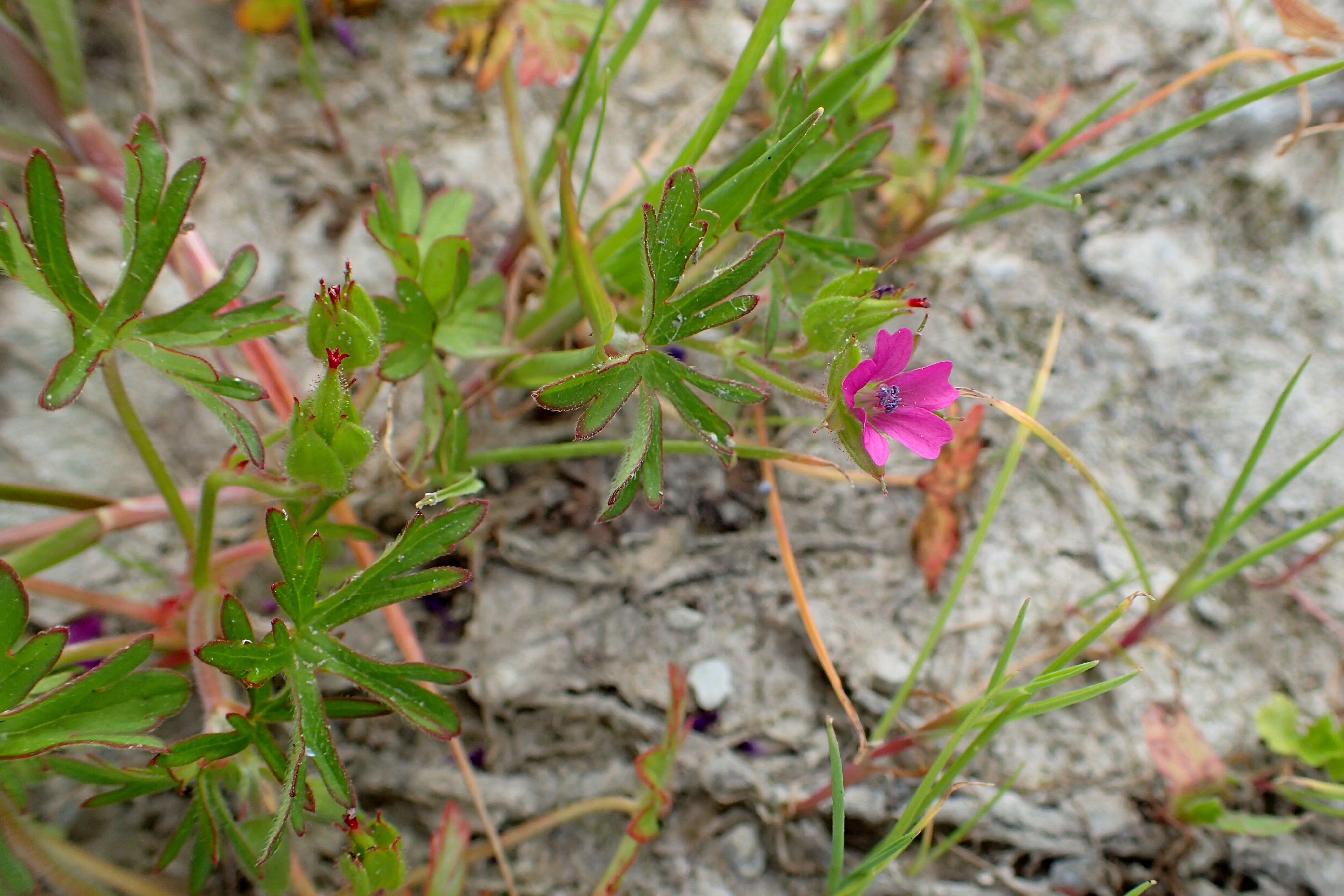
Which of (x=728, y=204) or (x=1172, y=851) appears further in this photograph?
(x=1172, y=851)

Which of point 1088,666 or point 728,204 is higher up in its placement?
point 728,204

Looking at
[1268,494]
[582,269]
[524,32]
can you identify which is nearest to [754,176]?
[582,269]

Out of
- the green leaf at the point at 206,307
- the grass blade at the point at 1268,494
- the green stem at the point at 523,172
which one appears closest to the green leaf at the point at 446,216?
the green stem at the point at 523,172

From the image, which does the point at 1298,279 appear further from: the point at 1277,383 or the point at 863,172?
the point at 863,172

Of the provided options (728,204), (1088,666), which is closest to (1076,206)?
(728,204)

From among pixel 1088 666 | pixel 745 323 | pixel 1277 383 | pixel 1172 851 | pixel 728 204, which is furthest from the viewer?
pixel 1277 383

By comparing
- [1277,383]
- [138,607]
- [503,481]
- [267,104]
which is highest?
[267,104]
